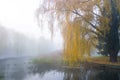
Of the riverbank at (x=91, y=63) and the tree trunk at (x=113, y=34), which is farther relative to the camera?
the riverbank at (x=91, y=63)

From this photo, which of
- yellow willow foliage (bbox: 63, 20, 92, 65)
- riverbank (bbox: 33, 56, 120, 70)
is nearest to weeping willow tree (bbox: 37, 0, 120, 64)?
yellow willow foliage (bbox: 63, 20, 92, 65)

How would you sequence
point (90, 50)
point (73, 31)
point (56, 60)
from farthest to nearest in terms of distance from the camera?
point (56, 60) → point (90, 50) → point (73, 31)

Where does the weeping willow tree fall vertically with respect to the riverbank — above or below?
above

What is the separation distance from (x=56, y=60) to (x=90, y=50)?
5.71 metres

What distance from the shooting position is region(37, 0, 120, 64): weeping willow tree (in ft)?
39.7

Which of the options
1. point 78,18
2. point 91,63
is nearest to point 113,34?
point 78,18

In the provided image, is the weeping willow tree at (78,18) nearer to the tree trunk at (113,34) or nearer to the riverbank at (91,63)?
the tree trunk at (113,34)

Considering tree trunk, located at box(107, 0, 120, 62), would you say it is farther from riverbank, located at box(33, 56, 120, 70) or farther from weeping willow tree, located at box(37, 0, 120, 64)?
riverbank, located at box(33, 56, 120, 70)

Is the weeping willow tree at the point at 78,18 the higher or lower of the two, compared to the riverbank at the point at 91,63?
higher

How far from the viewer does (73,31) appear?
1210cm

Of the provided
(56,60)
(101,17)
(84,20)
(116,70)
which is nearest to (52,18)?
(84,20)

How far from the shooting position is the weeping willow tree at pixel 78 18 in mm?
12086

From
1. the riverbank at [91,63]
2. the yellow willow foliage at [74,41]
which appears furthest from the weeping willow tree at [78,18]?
the riverbank at [91,63]

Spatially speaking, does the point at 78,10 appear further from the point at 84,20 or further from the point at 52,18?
the point at 52,18
